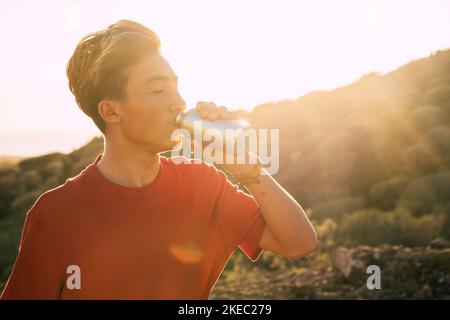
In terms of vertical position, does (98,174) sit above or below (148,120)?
below

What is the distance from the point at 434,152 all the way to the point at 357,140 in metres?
3.23

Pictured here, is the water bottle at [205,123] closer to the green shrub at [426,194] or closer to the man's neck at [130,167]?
the man's neck at [130,167]

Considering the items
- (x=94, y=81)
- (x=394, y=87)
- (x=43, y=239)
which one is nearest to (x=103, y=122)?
(x=94, y=81)

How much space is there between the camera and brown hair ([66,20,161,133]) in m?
2.61

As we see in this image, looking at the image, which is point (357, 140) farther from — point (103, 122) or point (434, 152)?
point (103, 122)

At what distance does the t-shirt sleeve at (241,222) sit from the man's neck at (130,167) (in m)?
0.35

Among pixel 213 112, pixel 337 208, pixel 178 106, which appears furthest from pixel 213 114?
pixel 337 208

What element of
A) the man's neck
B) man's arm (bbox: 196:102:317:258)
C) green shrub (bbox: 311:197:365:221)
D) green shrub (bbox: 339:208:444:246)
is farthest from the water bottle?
green shrub (bbox: 311:197:365:221)

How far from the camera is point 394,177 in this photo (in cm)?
1445

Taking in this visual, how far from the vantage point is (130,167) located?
262 cm

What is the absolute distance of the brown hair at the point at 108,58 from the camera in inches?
103

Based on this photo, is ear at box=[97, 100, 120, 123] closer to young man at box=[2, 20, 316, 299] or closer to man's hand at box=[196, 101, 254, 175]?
young man at box=[2, 20, 316, 299]

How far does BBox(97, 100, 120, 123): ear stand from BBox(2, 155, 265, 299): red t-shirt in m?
0.25

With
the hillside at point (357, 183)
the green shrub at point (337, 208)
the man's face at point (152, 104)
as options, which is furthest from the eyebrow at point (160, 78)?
the green shrub at point (337, 208)
